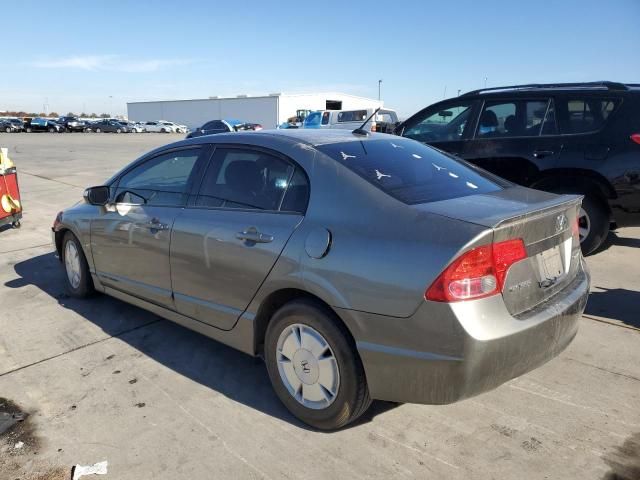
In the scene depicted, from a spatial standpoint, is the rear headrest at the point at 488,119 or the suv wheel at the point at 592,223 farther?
the rear headrest at the point at 488,119

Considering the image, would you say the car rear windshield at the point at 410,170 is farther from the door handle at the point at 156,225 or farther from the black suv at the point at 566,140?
the black suv at the point at 566,140

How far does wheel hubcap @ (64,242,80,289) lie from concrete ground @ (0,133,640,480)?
0.56m

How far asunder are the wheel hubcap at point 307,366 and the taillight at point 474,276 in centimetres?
70

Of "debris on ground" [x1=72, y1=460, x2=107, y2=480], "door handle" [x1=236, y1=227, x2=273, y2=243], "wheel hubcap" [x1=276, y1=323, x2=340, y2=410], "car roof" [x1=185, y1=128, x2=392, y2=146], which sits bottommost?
"debris on ground" [x1=72, y1=460, x2=107, y2=480]

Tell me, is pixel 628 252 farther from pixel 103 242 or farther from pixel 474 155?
pixel 103 242

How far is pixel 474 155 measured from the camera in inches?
242

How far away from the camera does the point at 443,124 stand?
21.7ft

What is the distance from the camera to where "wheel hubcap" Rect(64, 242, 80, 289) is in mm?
4652

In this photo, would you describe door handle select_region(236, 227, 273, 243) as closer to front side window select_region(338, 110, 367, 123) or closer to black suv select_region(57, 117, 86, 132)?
front side window select_region(338, 110, 367, 123)

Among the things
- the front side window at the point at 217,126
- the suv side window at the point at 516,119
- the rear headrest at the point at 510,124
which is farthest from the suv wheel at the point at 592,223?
the front side window at the point at 217,126

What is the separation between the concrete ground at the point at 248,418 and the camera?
245 centimetres

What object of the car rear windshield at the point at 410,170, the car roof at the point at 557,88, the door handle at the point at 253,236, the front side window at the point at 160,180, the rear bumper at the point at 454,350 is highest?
the car roof at the point at 557,88

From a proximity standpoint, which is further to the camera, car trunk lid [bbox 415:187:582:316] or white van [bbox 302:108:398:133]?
white van [bbox 302:108:398:133]

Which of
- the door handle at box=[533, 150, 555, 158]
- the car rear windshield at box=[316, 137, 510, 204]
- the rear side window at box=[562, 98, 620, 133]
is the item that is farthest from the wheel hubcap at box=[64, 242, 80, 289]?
the rear side window at box=[562, 98, 620, 133]
